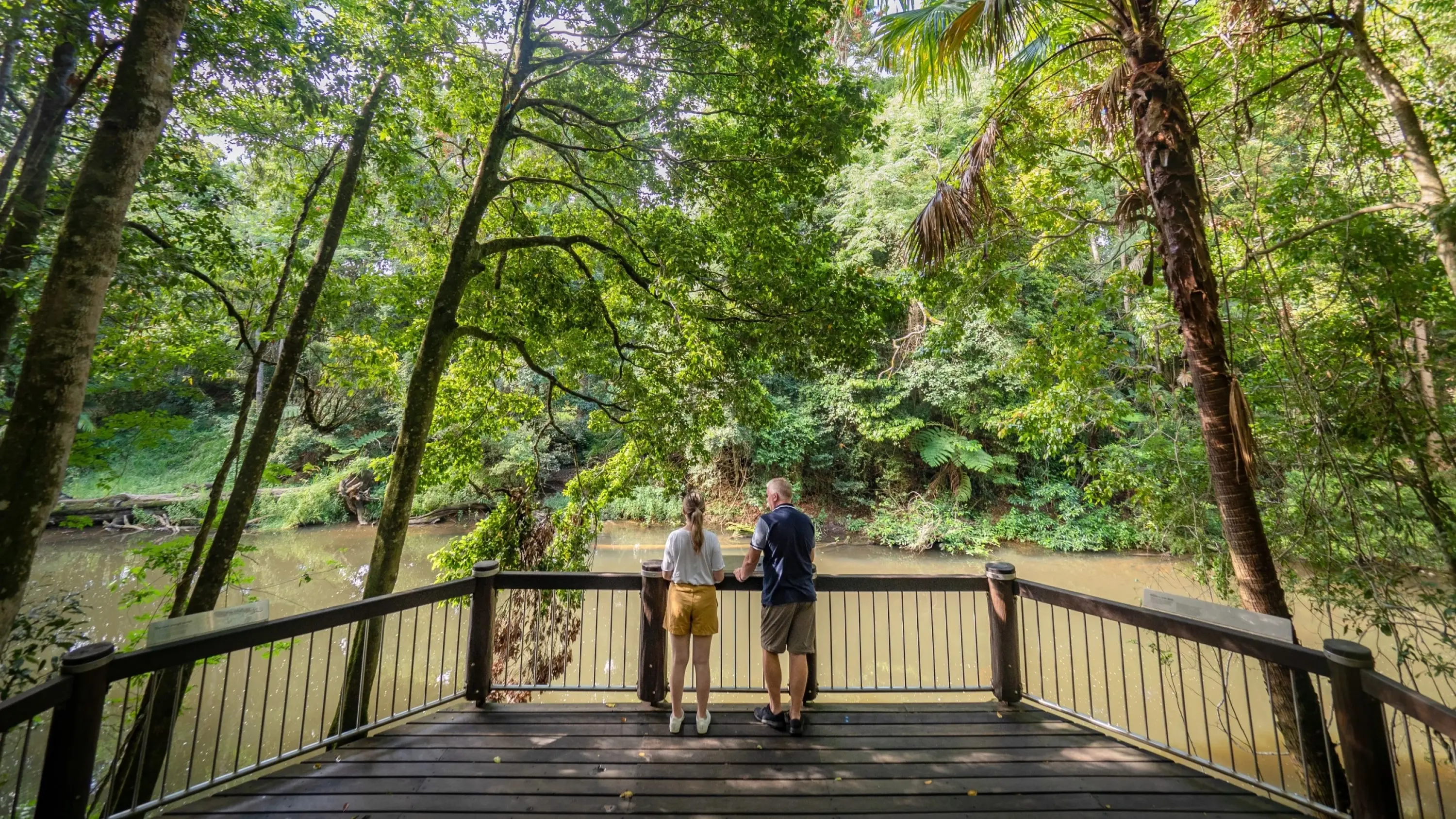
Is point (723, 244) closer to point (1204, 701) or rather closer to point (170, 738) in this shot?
point (1204, 701)

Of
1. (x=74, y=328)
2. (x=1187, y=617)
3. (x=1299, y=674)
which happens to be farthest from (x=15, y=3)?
(x=1299, y=674)

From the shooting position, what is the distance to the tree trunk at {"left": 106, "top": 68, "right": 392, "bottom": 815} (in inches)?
167

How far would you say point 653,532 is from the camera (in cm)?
1542

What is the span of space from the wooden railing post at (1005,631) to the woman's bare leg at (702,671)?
2.14 meters

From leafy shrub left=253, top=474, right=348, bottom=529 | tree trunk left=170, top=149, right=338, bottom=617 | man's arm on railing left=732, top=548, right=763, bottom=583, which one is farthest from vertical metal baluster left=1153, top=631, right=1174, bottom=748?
leafy shrub left=253, top=474, right=348, bottom=529

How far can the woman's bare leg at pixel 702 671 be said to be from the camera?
11.1 feet

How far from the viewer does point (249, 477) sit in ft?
15.3

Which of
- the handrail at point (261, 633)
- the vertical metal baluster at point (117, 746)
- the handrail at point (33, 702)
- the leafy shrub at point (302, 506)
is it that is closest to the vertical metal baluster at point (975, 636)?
the handrail at point (261, 633)

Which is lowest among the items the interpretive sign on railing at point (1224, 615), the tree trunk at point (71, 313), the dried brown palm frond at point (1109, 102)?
the interpretive sign on railing at point (1224, 615)

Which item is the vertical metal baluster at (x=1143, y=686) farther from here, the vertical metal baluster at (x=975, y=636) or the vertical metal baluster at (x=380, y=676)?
the vertical metal baluster at (x=380, y=676)

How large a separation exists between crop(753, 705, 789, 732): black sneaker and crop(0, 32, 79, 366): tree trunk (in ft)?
19.0

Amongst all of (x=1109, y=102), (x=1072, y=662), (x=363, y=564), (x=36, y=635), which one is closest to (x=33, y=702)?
(x=36, y=635)

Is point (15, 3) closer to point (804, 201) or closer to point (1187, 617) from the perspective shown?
point (804, 201)

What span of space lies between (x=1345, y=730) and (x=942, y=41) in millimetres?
5356
